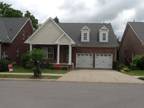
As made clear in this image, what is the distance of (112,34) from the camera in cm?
5209

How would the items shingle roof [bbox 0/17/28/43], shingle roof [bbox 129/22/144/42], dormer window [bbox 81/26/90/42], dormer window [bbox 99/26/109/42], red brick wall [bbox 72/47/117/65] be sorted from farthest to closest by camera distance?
dormer window [bbox 81/26/90/42] → dormer window [bbox 99/26/109/42] → red brick wall [bbox 72/47/117/65] → shingle roof [bbox 129/22/144/42] → shingle roof [bbox 0/17/28/43]

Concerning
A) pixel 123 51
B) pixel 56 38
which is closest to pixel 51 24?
pixel 56 38

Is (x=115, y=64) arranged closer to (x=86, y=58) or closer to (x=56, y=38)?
(x=86, y=58)

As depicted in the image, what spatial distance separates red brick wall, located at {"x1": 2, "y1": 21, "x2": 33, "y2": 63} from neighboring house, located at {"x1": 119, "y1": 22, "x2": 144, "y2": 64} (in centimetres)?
1490

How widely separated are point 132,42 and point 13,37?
16961 millimetres

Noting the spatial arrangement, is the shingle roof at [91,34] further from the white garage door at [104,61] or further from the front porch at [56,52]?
the front porch at [56,52]

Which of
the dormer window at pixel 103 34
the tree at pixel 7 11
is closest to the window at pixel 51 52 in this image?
the dormer window at pixel 103 34

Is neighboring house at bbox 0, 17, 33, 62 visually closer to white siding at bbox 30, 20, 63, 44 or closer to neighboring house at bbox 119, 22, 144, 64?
white siding at bbox 30, 20, 63, 44

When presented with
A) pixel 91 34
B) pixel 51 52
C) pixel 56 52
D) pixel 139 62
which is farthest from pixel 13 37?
pixel 139 62

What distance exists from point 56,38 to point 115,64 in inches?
340

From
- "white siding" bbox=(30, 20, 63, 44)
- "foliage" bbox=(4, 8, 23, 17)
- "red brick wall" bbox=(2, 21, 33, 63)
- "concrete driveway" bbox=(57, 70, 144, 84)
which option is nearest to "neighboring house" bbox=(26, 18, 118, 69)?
"white siding" bbox=(30, 20, 63, 44)

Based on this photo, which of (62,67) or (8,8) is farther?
(8,8)

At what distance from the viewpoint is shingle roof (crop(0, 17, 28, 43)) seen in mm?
46541

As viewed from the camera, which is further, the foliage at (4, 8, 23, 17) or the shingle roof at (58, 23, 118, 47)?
the foliage at (4, 8, 23, 17)
